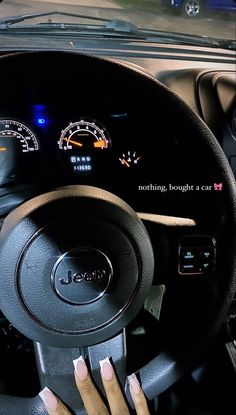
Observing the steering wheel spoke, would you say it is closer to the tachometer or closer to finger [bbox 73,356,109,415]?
finger [bbox 73,356,109,415]

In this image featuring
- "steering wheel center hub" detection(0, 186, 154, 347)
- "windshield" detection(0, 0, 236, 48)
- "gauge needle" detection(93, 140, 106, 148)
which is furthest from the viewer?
"windshield" detection(0, 0, 236, 48)

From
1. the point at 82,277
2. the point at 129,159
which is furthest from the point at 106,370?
the point at 129,159

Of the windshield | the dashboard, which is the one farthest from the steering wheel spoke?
the windshield

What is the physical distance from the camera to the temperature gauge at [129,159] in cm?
126

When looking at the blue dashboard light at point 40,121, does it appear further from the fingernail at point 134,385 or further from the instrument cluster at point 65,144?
A: the fingernail at point 134,385

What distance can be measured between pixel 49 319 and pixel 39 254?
133mm

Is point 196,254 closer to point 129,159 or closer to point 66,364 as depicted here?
point 129,159

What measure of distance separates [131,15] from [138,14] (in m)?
0.05

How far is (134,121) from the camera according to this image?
1263 millimetres

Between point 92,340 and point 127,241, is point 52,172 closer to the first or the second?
point 127,241

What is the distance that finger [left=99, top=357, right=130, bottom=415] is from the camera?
1.17 metres

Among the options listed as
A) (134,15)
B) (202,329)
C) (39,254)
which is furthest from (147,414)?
(134,15)

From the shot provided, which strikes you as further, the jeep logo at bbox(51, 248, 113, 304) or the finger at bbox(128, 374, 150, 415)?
the finger at bbox(128, 374, 150, 415)

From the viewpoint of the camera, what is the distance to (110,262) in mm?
1080
